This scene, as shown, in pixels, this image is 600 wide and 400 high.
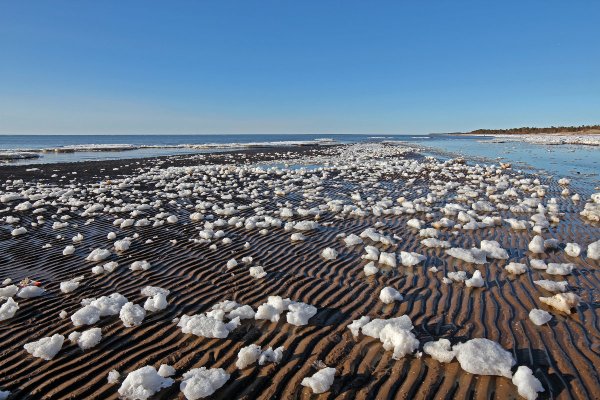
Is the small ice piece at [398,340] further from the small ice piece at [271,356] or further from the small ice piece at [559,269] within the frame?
the small ice piece at [559,269]

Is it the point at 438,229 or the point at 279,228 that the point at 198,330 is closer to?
the point at 279,228

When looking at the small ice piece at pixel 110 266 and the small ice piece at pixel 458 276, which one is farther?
the small ice piece at pixel 110 266

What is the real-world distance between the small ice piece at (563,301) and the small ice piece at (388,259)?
2.54 meters

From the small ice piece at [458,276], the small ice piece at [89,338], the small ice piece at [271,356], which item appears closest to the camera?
the small ice piece at [271,356]

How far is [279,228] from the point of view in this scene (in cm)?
1016

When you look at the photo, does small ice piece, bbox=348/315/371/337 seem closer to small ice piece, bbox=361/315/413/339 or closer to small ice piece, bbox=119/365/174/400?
small ice piece, bbox=361/315/413/339

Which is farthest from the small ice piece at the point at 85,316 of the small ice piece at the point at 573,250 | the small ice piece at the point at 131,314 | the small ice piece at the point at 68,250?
the small ice piece at the point at 573,250

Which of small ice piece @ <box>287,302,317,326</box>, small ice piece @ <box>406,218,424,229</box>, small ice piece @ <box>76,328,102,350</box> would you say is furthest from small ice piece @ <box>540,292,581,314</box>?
small ice piece @ <box>76,328,102,350</box>

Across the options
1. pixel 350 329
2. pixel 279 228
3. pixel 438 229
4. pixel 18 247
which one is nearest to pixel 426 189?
pixel 438 229

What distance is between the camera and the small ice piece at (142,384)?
375 cm

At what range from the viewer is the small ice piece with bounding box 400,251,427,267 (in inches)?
281

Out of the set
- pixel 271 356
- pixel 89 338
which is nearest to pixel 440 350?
pixel 271 356

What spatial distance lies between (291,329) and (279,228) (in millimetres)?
5333

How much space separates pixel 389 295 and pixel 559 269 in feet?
11.5
